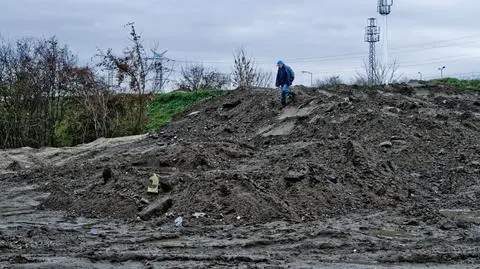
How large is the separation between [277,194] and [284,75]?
8672mm

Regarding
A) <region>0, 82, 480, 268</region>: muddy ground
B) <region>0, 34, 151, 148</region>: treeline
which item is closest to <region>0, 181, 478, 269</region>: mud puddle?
<region>0, 82, 480, 268</region>: muddy ground

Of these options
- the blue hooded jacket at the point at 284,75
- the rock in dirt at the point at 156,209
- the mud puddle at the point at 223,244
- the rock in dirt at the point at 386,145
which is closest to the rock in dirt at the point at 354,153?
the rock in dirt at the point at 386,145

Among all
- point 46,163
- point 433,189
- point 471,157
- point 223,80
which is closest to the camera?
point 433,189

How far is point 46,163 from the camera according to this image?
1980 cm

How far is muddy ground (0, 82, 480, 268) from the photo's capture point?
8148 mm

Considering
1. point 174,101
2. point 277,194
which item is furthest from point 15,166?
point 174,101

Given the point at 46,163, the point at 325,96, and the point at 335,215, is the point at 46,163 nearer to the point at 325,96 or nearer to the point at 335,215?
the point at 325,96

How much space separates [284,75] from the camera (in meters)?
19.5

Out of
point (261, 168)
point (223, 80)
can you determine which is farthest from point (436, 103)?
point (223, 80)

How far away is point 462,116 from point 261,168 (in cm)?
759

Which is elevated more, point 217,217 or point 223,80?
point 223,80

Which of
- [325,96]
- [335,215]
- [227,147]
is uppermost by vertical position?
[325,96]

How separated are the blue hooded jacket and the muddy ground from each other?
2.94 feet

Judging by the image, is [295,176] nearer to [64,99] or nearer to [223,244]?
[223,244]
